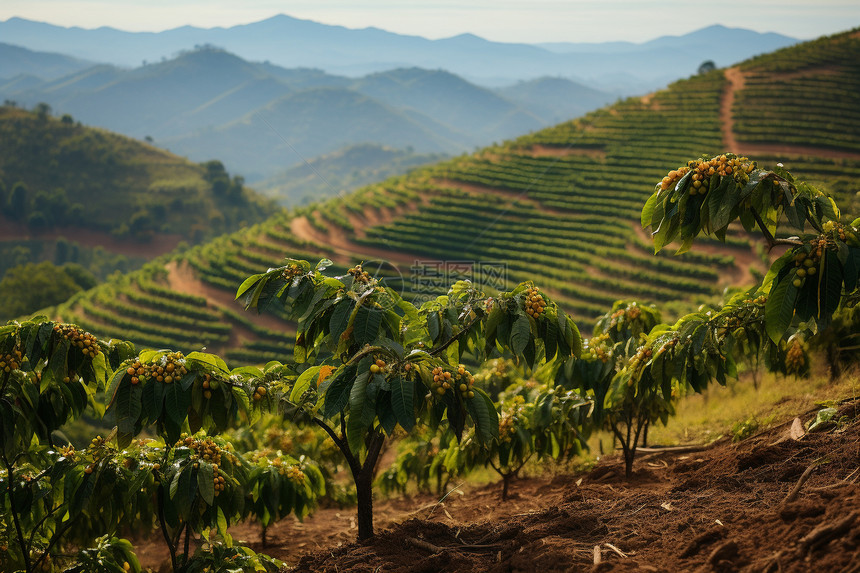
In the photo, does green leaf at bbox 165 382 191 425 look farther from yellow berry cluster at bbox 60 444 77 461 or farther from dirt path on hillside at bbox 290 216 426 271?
dirt path on hillside at bbox 290 216 426 271

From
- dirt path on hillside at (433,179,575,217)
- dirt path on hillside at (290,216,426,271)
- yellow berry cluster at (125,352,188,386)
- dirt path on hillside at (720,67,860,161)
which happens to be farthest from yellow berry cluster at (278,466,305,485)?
dirt path on hillside at (720,67,860,161)

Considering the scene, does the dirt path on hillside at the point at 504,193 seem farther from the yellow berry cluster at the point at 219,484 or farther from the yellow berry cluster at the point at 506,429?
the yellow berry cluster at the point at 219,484

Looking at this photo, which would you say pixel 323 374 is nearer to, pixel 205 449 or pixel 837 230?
pixel 205 449

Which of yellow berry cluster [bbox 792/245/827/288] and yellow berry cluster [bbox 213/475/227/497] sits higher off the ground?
yellow berry cluster [bbox 792/245/827/288]

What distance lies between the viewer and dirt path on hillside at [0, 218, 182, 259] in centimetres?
7456

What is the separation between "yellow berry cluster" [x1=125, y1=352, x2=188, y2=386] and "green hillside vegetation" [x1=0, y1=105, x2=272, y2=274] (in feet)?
252

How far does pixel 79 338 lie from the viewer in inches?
150

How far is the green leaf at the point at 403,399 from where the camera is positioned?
2.92m

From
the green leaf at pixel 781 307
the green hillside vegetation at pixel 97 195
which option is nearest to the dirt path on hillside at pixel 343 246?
the green leaf at pixel 781 307

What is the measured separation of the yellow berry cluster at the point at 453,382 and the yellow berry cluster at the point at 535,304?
63cm

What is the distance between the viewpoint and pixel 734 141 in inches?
1390

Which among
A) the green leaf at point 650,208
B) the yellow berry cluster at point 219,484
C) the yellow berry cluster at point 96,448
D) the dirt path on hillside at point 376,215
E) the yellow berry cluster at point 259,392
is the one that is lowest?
the yellow berry cluster at point 219,484

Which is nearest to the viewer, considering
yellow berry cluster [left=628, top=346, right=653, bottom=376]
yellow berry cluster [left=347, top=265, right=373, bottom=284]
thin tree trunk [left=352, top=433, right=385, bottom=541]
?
yellow berry cluster [left=347, top=265, right=373, bottom=284]

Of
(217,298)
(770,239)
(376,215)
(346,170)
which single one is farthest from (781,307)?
(346,170)
